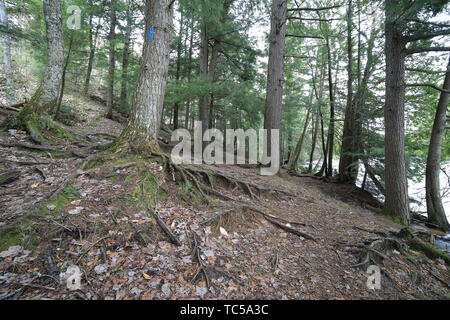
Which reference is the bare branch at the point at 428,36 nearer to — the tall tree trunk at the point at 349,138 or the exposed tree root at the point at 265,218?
the tall tree trunk at the point at 349,138

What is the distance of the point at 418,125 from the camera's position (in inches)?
383

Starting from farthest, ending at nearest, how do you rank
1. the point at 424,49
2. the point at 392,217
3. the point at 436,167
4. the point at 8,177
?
the point at 436,167 → the point at 392,217 → the point at 424,49 → the point at 8,177

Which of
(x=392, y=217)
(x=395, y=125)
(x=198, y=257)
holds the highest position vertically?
(x=395, y=125)

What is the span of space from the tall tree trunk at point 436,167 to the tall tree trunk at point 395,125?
106 inches

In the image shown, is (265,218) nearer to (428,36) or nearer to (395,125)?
(395,125)

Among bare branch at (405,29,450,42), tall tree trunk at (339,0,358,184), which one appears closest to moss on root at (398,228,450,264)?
bare branch at (405,29,450,42)

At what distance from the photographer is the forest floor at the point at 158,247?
204 centimetres

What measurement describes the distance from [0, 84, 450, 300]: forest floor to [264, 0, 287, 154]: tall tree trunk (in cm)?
381

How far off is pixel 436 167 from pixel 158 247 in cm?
1024

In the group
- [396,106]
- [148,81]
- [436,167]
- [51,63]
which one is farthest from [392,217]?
[51,63]

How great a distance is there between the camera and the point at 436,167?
24.3ft

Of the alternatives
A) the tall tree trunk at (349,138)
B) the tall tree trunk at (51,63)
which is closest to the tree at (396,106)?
the tall tree trunk at (349,138)

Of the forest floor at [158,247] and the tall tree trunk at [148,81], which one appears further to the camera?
the tall tree trunk at [148,81]
